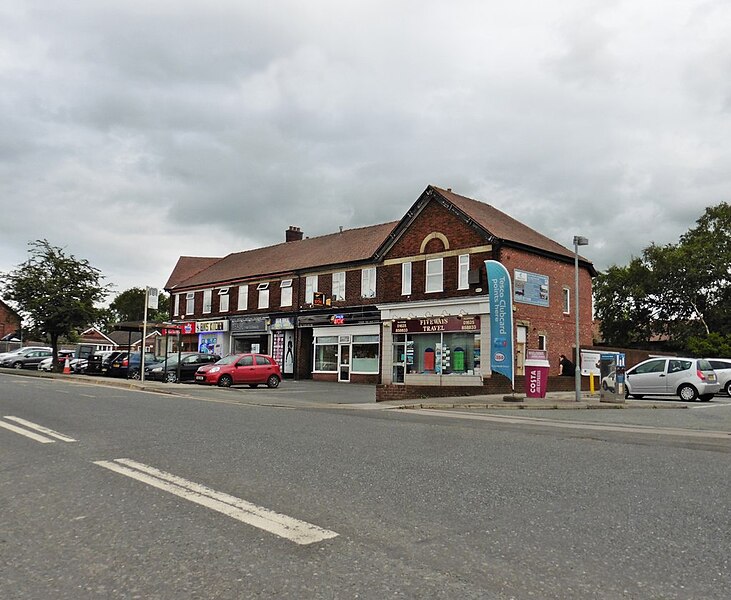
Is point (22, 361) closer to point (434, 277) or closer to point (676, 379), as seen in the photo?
point (434, 277)

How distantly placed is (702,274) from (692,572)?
46364mm

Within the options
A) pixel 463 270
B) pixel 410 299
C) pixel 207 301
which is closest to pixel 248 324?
pixel 207 301

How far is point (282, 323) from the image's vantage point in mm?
37750

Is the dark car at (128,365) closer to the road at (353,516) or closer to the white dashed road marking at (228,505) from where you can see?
the road at (353,516)

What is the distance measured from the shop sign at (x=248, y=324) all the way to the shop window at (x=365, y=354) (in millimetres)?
7844

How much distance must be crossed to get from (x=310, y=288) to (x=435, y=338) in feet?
32.3

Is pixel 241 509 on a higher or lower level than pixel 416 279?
lower

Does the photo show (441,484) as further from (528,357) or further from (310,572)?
(528,357)

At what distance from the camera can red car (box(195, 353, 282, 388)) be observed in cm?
2523

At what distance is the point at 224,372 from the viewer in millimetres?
25219

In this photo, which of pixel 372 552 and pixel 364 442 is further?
pixel 364 442

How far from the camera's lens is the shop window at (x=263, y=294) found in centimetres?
3953

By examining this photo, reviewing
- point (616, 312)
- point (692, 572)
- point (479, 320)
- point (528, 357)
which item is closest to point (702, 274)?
point (616, 312)

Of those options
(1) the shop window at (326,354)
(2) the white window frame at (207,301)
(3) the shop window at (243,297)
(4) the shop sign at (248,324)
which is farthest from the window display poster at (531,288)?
(2) the white window frame at (207,301)
